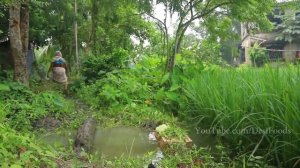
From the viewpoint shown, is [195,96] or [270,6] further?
[270,6]

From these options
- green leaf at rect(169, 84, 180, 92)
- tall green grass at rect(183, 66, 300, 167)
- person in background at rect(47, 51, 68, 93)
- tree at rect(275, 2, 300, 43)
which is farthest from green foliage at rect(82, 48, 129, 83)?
tree at rect(275, 2, 300, 43)

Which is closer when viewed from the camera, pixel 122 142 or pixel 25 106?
pixel 122 142

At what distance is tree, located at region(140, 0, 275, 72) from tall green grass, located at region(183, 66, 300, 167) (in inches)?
131

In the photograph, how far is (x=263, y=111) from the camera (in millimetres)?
3203

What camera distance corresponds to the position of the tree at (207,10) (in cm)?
728

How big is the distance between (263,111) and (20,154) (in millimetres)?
2269

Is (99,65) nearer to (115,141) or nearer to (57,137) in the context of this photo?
(57,137)

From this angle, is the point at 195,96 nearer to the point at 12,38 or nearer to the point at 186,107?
the point at 186,107

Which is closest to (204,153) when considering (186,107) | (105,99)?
(186,107)

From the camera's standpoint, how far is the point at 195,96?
489 cm

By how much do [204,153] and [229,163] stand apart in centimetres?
36

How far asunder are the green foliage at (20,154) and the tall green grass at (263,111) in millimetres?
1826

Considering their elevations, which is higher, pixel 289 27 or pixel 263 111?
pixel 289 27

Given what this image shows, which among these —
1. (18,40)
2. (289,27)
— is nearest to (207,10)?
(18,40)
